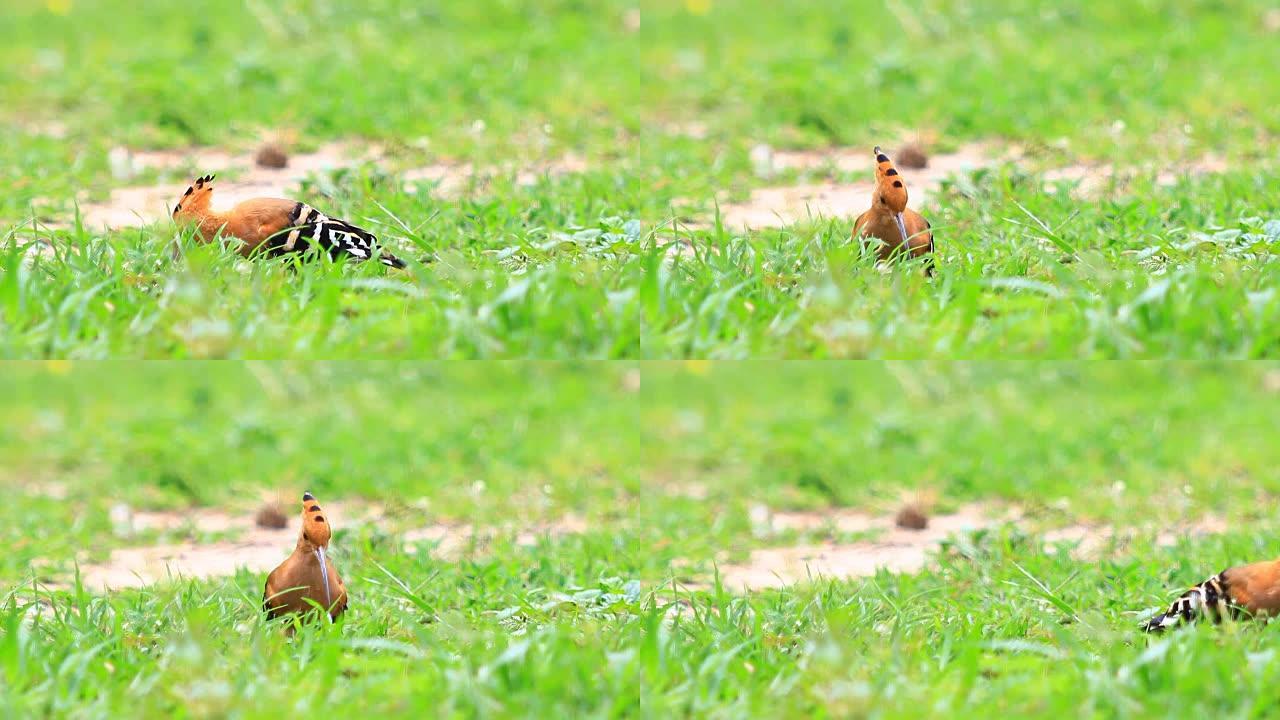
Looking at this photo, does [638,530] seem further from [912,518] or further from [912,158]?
[912,158]

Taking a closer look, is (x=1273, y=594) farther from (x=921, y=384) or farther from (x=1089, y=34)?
(x=1089, y=34)

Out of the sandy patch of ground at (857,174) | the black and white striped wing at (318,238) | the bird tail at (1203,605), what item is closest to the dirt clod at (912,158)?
the sandy patch of ground at (857,174)

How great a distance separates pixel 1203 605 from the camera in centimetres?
513

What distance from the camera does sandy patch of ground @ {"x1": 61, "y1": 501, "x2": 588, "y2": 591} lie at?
655 centimetres

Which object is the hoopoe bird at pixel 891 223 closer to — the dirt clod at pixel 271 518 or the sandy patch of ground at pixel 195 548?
the sandy patch of ground at pixel 195 548

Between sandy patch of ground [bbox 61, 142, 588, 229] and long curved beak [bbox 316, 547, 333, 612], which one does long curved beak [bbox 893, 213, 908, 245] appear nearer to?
sandy patch of ground [bbox 61, 142, 588, 229]

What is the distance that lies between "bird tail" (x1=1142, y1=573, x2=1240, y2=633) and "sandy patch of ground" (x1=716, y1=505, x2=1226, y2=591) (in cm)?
133

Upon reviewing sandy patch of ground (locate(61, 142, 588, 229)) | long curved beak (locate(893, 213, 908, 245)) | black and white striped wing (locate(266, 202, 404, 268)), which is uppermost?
sandy patch of ground (locate(61, 142, 588, 229))

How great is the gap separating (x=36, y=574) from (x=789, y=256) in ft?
11.6

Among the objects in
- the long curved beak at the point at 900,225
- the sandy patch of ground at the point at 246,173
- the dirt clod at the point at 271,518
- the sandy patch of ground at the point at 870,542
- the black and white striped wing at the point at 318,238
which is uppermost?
the sandy patch of ground at the point at 246,173

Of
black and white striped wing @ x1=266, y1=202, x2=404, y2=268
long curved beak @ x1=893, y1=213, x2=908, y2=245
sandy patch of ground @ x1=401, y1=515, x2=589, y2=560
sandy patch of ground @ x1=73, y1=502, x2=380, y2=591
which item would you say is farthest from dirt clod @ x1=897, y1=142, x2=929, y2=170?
sandy patch of ground @ x1=73, y1=502, x2=380, y2=591

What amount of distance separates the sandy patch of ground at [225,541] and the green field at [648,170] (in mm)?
1493

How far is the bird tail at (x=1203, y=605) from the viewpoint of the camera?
5.12 meters

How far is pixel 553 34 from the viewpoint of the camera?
1004cm
